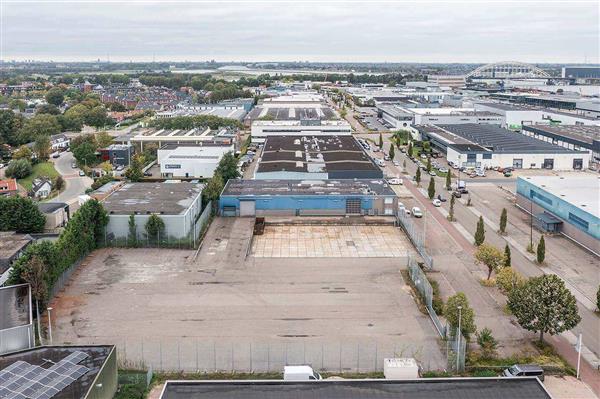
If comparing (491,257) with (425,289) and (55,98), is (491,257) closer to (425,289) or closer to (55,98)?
(425,289)

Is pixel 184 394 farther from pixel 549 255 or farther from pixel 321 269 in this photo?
pixel 549 255

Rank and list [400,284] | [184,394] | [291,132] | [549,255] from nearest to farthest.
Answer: [184,394]
[400,284]
[549,255]
[291,132]

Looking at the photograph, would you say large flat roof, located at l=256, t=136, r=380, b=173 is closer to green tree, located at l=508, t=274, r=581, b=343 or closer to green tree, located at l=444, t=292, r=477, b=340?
green tree, located at l=444, t=292, r=477, b=340

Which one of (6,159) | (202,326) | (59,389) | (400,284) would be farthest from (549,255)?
(6,159)

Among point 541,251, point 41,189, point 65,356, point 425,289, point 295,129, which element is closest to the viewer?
point 65,356

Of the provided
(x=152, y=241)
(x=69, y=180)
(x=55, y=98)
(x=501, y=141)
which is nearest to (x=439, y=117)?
(x=501, y=141)

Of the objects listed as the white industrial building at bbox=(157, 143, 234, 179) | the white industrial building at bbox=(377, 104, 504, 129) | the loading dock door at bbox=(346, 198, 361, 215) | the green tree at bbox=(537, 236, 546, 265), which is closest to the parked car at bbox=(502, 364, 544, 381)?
the green tree at bbox=(537, 236, 546, 265)

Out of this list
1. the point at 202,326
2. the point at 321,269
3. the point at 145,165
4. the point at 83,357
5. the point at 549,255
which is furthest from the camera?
the point at 145,165
